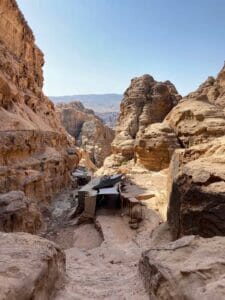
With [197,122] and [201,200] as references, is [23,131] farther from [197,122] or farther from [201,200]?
[197,122]

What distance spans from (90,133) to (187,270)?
42208mm

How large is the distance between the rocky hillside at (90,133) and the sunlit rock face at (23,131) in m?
17.1

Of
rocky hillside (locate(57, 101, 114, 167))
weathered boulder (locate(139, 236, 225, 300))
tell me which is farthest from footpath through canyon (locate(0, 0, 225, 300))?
rocky hillside (locate(57, 101, 114, 167))

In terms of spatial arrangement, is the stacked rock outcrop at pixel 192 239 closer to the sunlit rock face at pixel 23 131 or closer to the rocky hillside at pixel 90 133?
the sunlit rock face at pixel 23 131

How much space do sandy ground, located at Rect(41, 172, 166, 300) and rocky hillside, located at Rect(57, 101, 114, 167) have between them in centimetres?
2545

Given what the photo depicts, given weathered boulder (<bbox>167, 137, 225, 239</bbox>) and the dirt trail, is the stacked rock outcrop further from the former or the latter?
the dirt trail

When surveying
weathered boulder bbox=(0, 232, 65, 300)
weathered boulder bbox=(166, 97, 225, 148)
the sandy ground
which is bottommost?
the sandy ground

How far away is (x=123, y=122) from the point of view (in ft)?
79.0

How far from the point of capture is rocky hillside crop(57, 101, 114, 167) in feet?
137

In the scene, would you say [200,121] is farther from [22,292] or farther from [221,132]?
[22,292]

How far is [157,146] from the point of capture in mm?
16250

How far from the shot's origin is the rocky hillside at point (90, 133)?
137 feet

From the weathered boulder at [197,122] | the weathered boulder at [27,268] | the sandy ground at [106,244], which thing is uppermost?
the weathered boulder at [197,122]

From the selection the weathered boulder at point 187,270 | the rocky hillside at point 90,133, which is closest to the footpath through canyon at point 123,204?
the weathered boulder at point 187,270
